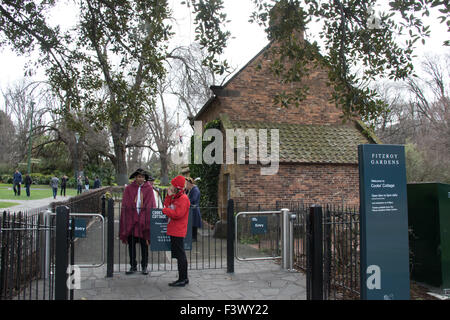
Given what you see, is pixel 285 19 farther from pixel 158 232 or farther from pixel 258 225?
pixel 158 232

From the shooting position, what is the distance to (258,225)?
749cm

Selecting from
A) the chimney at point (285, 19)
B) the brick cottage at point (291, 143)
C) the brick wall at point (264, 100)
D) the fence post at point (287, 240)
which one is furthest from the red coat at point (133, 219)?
the brick wall at point (264, 100)

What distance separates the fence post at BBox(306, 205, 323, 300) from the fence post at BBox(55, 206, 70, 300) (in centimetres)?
312

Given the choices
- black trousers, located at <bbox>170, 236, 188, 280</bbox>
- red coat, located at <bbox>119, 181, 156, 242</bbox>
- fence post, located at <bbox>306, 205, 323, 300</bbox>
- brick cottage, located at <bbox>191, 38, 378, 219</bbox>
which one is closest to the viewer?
fence post, located at <bbox>306, 205, 323, 300</bbox>

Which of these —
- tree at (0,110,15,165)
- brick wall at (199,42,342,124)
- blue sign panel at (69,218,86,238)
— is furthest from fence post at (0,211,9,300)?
tree at (0,110,15,165)

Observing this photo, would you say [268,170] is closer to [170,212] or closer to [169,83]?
[170,212]

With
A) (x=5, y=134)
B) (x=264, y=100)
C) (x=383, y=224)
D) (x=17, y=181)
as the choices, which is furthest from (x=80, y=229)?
(x=5, y=134)

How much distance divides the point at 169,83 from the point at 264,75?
26.4 meters

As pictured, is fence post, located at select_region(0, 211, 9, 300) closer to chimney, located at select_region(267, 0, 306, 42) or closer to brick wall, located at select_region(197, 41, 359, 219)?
chimney, located at select_region(267, 0, 306, 42)

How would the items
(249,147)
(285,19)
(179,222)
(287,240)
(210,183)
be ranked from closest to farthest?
(179,222) < (287,240) < (285,19) < (249,147) < (210,183)

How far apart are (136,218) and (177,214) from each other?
47.4 inches

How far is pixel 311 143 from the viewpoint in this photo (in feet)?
46.1

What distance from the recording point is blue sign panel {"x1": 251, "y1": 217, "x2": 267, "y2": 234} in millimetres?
7457

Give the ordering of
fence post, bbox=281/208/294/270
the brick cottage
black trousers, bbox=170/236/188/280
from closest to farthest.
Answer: black trousers, bbox=170/236/188/280, fence post, bbox=281/208/294/270, the brick cottage
